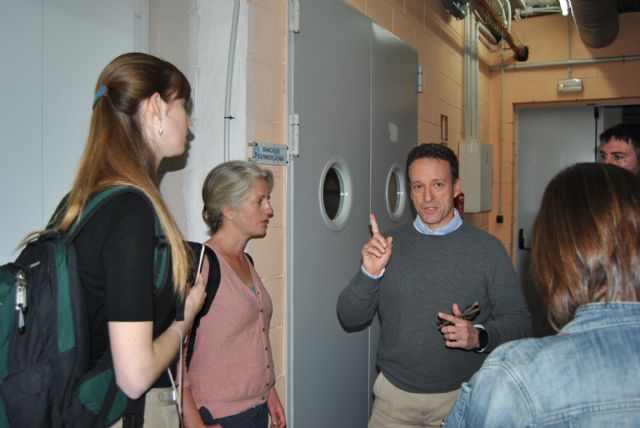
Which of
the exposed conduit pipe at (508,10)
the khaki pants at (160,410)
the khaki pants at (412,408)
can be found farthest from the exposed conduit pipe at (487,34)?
the khaki pants at (160,410)

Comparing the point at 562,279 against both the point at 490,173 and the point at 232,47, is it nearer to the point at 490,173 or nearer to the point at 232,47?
the point at 232,47

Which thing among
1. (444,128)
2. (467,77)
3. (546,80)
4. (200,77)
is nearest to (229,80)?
(200,77)

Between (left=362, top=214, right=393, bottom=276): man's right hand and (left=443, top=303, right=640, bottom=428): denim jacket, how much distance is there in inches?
33.3

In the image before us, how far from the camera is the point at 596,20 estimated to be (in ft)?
11.9

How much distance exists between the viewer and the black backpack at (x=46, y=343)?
0.93 m

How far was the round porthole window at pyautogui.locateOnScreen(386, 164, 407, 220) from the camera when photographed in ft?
9.41

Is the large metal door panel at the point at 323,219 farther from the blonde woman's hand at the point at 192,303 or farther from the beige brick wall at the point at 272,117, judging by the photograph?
the blonde woman's hand at the point at 192,303

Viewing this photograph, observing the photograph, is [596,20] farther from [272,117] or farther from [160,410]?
[160,410]

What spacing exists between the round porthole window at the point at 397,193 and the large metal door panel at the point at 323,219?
15.5 inches

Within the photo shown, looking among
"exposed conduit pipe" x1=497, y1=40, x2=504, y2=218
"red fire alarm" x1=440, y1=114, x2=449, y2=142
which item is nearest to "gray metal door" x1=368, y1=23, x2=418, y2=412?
"red fire alarm" x1=440, y1=114, x2=449, y2=142

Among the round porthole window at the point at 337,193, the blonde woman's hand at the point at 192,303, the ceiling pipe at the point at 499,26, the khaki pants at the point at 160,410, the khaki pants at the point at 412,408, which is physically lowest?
the khaki pants at the point at 412,408

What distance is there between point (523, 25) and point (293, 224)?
→ 3968 mm

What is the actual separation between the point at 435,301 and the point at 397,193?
128 cm

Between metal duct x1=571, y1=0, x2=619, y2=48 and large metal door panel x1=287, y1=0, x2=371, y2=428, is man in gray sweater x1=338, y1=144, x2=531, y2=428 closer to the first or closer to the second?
large metal door panel x1=287, y1=0, x2=371, y2=428
